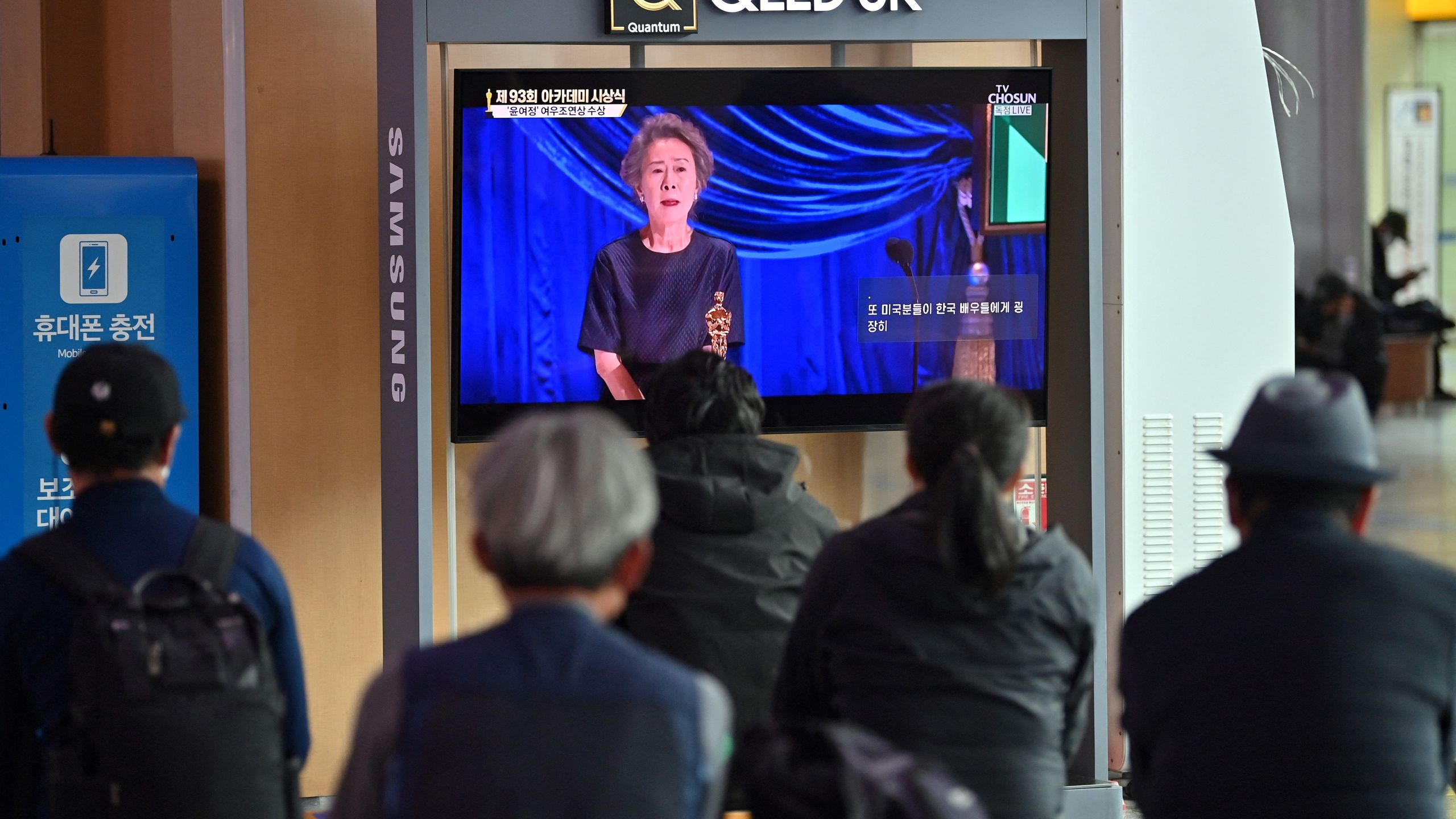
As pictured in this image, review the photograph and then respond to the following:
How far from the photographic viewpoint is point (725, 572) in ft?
9.86

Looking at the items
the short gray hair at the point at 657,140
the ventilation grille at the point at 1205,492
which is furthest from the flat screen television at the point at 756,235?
the ventilation grille at the point at 1205,492

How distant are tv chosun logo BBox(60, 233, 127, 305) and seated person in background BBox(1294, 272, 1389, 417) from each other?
8988 mm

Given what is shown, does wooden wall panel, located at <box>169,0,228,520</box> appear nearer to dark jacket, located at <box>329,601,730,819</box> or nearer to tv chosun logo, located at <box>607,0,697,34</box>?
tv chosun logo, located at <box>607,0,697,34</box>

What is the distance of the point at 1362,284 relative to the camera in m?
13.0

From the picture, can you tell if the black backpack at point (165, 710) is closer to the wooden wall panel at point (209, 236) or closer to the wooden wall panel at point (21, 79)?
the wooden wall panel at point (209, 236)

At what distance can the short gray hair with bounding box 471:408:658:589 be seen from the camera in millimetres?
1521

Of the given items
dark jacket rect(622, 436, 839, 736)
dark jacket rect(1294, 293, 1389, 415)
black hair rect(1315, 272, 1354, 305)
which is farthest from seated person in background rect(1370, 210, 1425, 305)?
dark jacket rect(622, 436, 839, 736)

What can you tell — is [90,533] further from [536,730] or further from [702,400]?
[702,400]

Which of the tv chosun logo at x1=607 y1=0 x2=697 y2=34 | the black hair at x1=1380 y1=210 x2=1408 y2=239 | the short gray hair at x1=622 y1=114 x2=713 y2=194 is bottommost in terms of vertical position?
the short gray hair at x1=622 y1=114 x2=713 y2=194

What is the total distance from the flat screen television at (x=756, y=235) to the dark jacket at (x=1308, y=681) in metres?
2.36

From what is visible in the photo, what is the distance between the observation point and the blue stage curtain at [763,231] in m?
4.16

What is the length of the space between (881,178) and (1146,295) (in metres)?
0.90

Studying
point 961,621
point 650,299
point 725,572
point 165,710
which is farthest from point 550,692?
point 650,299

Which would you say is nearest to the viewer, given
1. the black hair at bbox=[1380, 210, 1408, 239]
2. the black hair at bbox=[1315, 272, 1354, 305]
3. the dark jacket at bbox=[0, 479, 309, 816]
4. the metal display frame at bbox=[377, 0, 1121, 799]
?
the dark jacket at bbox=[0, 479, 309, 816]
